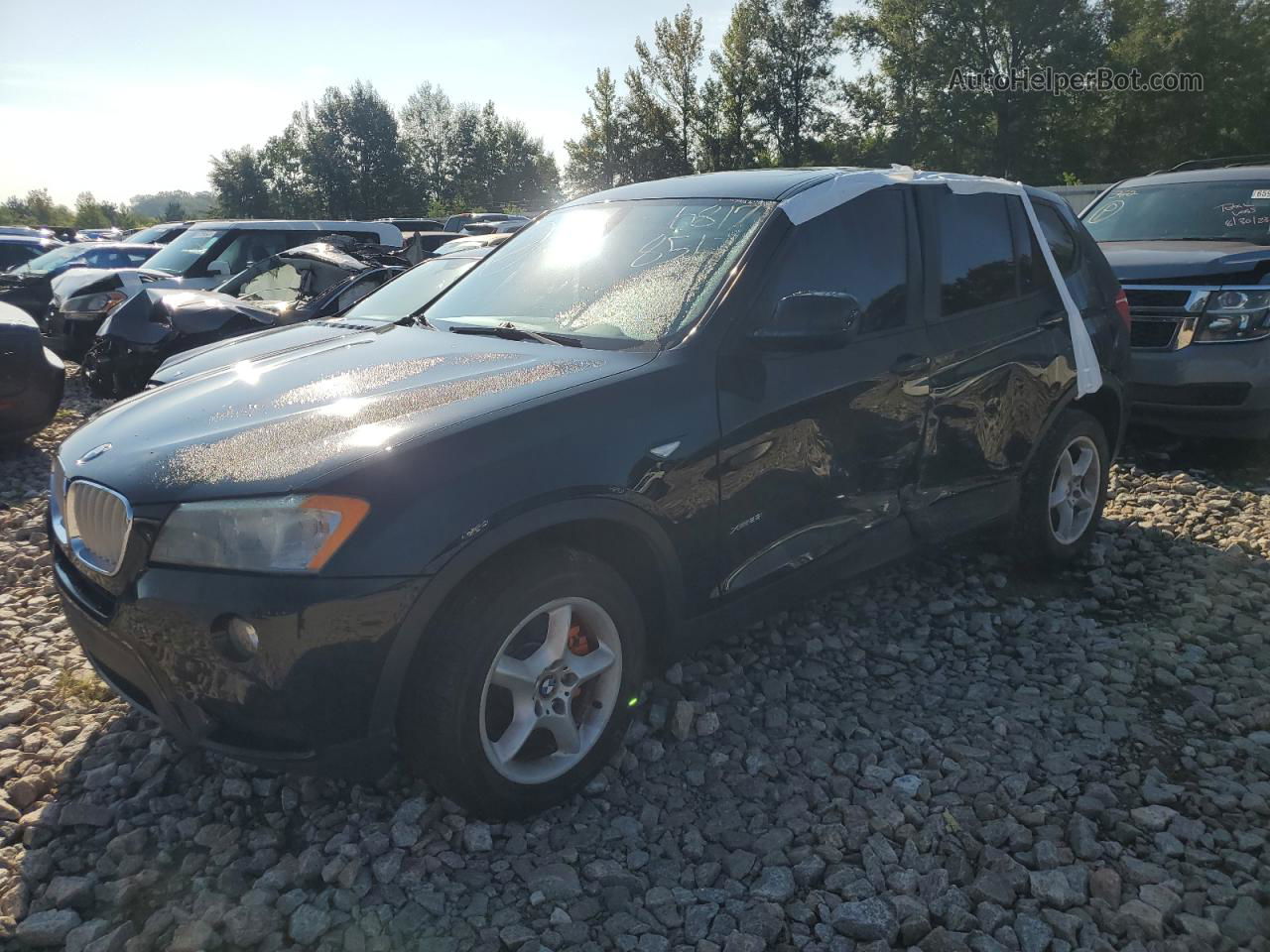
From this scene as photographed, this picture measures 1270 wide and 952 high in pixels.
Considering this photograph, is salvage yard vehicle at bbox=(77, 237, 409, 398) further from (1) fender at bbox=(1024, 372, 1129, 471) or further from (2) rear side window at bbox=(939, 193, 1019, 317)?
(1) fender at bbox=(1024, 372, 1129, 471)

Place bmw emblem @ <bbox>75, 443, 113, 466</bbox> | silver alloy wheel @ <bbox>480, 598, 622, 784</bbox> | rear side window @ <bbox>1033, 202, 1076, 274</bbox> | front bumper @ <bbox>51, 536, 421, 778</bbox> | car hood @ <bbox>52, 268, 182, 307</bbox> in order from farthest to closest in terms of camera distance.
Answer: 1. car hood @ <bbox>52, 268, 182, 307</bbox>
2. rear side window @ <bbox>1033, 202, 1076, 274</bbox>
3. bmw emblem @ <bbox>75, 443, 113, 466</bbox>
4. silver alloy wheel @ <bbox>480, 598, 622, 784</bbox>
5. front bumper @ <bbox>51, 536, 421, 778</bbox>

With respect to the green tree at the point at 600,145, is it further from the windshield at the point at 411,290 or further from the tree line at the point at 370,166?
the windshield at the point at 411,290

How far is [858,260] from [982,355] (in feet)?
2.42

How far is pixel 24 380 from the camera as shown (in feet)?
20.3

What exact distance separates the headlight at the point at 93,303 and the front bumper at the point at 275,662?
26.3ft

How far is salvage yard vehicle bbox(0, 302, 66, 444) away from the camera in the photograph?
20.0 feet

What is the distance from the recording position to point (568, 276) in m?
3.43

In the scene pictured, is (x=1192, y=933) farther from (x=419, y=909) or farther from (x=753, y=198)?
(x=753, y=198)

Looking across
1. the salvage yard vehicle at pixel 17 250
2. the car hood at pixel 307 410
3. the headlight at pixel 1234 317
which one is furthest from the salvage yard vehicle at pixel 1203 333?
the salvage yard vehicle at pixel 17 250

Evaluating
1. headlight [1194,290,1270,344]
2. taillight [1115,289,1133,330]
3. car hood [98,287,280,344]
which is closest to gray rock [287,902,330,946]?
taillight [1115,289,1133,330]

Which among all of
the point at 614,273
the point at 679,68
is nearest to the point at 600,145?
the point at 679,68

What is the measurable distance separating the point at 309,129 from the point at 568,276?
63252mm

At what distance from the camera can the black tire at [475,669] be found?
234 cm

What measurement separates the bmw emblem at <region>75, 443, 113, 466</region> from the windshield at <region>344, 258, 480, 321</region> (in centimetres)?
339
